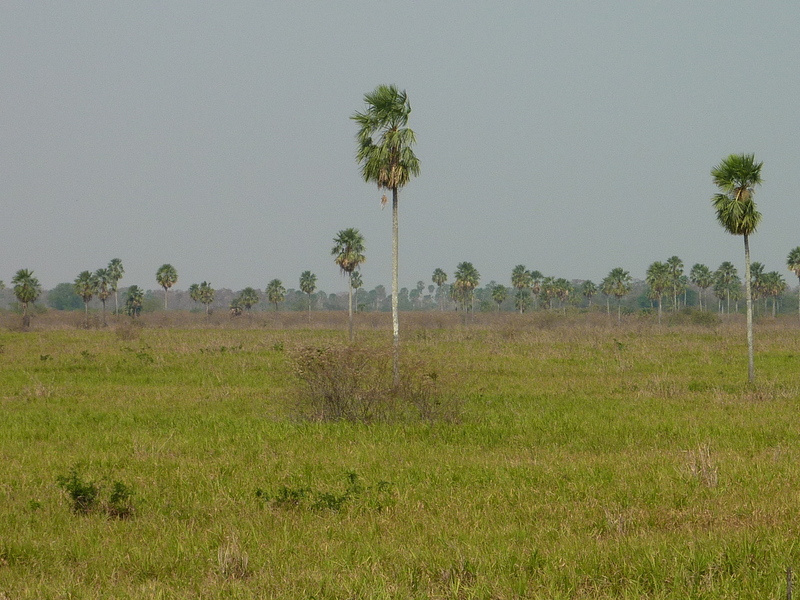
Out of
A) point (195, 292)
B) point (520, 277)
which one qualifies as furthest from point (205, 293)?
point (520, 277)

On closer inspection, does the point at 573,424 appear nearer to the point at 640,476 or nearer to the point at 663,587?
the point at 640,476

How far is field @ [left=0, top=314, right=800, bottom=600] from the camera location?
6.55 m

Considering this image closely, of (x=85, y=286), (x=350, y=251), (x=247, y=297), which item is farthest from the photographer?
(x=247, y=297)

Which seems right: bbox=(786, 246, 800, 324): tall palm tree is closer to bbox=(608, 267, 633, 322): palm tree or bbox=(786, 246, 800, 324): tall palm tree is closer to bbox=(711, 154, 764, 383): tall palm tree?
bbox=(608, 267, 633, 322): palm tree

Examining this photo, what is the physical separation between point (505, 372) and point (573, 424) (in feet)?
43.4

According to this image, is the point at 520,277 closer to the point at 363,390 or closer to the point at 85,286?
the point at 85,286

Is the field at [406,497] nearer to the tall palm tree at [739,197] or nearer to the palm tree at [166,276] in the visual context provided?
the tall palm tree at [739,197]

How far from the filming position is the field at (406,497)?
6.55 m

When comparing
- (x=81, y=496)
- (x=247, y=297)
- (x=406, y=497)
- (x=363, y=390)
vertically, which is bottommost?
(x=406, y=497)

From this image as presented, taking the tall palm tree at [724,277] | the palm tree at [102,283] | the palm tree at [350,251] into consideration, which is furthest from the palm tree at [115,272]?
the tall palm tree at [724,277]

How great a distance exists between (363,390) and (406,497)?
8139mm

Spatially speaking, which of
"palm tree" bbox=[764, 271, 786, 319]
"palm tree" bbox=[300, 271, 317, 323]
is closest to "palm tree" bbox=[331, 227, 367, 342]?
"palm tree" bbox=[300, 271, 317, 323]

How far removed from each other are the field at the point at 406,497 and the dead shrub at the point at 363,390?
0.53 m

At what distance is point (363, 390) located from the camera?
17844mm
